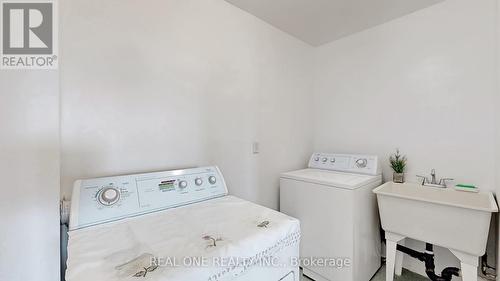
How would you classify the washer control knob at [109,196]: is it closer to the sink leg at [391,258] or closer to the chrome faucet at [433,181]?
the sink leg at [391,258]

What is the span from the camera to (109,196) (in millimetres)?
967

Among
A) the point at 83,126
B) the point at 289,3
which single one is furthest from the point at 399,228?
the point at 83,126

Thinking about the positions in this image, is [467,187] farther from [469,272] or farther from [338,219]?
[338,219]

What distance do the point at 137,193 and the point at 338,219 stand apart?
1366 millimetres

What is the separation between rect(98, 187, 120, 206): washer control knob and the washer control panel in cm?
184

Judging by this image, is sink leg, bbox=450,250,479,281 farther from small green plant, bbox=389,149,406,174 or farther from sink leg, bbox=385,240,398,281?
small green plant, bbox=389,149,406,174

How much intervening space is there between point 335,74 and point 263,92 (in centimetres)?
97

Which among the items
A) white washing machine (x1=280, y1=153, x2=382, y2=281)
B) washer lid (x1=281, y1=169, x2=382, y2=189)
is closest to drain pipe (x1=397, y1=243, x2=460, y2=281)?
white washing machine (x1=280, y1=153, x2=382, y2=281)

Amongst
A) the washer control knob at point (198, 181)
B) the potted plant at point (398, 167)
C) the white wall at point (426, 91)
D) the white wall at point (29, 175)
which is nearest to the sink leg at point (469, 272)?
the white wall at point (426, 91)

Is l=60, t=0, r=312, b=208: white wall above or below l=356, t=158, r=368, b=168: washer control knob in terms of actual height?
above

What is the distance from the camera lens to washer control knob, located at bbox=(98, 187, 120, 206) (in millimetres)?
951

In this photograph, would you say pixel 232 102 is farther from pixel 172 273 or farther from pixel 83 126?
pixel 172 273

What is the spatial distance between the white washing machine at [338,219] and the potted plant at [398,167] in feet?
0.43

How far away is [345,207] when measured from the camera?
1.54 meters
